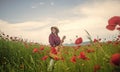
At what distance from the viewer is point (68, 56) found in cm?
212

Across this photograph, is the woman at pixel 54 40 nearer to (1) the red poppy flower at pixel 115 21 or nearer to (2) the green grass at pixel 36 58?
(2) the green grass at pixel 36 58

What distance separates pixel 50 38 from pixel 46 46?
2.81ft

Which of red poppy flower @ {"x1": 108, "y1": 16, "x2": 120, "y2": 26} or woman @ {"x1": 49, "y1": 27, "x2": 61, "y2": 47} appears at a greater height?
red poppy flower @ {"x1": 108, "y1": 16, "x2": 120, "y2": 26}

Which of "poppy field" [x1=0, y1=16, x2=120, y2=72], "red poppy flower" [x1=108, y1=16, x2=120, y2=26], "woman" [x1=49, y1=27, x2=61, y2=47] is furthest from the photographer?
"woman" [x1=49, y1=27, x2=61, y2=47]

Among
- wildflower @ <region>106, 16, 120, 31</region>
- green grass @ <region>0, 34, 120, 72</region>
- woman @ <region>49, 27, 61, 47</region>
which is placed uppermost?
wildflower @ <region>106, 16, 120, 31</region>

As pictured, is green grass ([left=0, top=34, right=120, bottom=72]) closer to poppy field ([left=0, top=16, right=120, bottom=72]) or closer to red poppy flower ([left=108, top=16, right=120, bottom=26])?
poppy field ([left=0, top=16, right=120, bottom=72])

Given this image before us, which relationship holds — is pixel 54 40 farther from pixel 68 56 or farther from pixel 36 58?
pixel 36 58

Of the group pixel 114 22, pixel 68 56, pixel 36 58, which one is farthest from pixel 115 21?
pixel 36 58

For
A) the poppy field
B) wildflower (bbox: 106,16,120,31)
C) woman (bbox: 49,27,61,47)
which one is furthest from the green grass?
wildflower (bbox: 106,16,120,31)

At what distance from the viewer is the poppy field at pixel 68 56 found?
123 cm

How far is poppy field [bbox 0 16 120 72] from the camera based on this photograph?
1227 millimetres

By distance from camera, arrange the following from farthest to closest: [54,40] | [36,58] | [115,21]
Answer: [36,58] → [54,40] → [115,21]

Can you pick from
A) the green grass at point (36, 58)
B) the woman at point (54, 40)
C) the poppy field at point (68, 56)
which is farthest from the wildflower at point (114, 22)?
the woman at point (54, 40)

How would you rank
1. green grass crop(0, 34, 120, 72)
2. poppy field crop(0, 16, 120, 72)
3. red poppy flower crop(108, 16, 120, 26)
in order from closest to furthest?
red poppy flower crop(108, 16, 120, 26), poppy field crop(0, 16, 120, 72), green grass crop(0, 34, 120, 72)
